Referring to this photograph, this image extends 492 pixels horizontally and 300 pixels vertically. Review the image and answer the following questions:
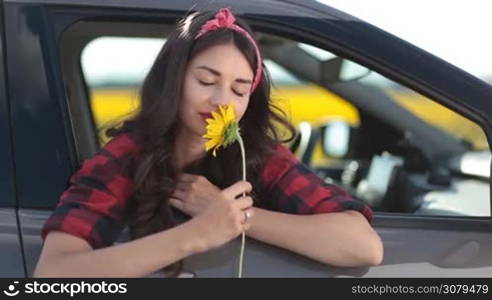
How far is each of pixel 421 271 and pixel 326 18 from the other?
63cm

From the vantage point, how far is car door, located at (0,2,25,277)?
6.31ft

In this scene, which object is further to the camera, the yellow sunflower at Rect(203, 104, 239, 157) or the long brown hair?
the long brown hair

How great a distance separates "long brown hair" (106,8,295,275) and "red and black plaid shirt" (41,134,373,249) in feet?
0.10

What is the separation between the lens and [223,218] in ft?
5.69

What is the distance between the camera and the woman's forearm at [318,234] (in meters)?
1.90

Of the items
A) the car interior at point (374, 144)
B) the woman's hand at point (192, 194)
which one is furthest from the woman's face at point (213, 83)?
the car interior at point (374, 144)

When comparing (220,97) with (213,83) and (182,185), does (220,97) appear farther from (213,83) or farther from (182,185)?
(182,185)

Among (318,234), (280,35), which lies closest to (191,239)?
(318,234)

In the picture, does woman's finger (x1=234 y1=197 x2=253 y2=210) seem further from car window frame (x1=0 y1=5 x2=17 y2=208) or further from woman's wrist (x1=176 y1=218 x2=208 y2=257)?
car window frame (x1=0 y1=5 x2=17 y2=208)

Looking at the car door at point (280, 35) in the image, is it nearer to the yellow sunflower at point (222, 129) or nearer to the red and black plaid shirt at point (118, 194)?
the red and black plaid shirt at point (118, 194)

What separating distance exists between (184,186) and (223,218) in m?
0.24

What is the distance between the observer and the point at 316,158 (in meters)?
4.80

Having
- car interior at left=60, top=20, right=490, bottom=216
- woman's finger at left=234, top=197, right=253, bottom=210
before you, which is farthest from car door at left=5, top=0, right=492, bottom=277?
car interior at left=60, top=20, right=490, bottom=216

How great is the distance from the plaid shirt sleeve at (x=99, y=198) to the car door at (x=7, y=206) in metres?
0.09
